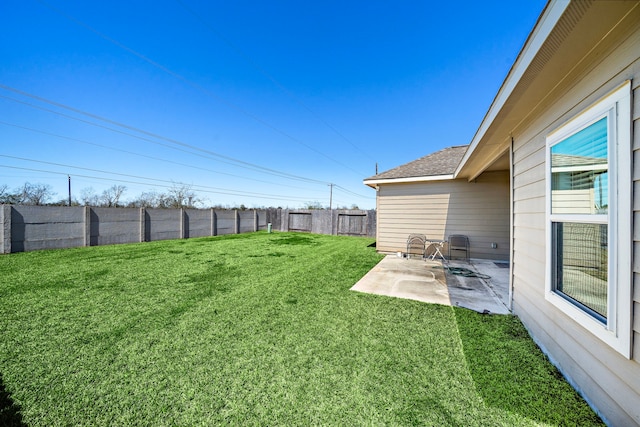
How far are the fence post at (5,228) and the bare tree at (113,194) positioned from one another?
536 inches

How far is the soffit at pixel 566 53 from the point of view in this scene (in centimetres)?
113

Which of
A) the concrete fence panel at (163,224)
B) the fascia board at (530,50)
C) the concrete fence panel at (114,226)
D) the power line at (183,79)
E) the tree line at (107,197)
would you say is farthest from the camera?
the tree line at (107,197)

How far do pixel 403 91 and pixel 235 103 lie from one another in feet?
29.5

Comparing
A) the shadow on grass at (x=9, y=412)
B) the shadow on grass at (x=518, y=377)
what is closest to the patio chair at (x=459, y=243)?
the shadow on grass at (x=518, y=377)

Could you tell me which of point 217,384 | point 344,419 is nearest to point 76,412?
point 217,384

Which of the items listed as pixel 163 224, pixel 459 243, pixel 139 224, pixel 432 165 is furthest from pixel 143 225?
pixel 459 243

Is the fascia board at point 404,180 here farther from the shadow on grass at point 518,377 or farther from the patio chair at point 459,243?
the shadow on grass at point 518,377

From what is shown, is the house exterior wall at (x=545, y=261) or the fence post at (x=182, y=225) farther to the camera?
the fence post at (x=182, y=225)

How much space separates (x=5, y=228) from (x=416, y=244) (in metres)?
10.9

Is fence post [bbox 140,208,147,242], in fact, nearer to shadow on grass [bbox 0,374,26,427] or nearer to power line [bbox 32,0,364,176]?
power line [bbox 32,0,364,176]

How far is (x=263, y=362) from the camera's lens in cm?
180

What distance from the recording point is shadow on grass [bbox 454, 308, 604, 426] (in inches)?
53.6

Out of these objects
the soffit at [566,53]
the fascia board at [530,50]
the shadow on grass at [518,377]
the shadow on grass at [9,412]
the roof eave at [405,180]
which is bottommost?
the shadow on grass at [518,377]

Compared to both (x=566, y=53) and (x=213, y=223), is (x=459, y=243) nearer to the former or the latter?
(x=566, y=53)
